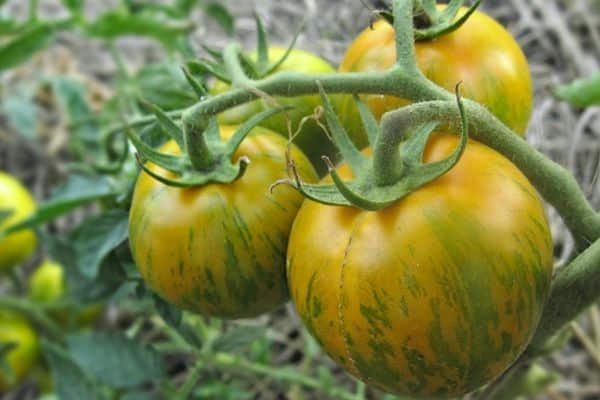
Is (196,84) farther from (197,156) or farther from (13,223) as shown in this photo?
(13,223)

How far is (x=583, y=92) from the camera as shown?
0.73 m

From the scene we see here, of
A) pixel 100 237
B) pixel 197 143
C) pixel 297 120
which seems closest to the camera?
pixel 197 143

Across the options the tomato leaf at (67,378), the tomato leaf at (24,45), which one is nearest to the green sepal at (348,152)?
the tomato leaf at (67,378)

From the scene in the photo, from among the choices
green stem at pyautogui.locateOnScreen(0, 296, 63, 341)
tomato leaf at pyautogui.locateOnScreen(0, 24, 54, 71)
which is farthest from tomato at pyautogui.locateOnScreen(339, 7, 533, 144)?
green stem at pyautogui.locateOnScreen(0, 296, 63, 341)

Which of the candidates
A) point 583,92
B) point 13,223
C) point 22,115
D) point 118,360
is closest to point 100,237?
point 118,360

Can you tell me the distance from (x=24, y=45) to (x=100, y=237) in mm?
556

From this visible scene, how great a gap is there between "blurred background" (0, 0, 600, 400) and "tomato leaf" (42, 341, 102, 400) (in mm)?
97

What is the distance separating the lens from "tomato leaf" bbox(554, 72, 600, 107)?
0.72 m

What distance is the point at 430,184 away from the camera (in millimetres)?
567

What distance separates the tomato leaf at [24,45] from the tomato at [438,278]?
89 centimetres

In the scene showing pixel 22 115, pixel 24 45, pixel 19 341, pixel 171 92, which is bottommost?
pixel 19 341

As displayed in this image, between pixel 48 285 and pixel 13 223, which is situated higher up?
pixel 13 223

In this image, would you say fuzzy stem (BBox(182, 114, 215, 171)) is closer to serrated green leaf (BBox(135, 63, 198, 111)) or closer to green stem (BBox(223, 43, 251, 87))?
green stem (BBox(223, 43, 251, 87))

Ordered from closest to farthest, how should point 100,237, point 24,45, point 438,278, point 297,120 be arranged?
1. point 438,278
2. point 297,120
3. point 100,237
4. point 24,45
